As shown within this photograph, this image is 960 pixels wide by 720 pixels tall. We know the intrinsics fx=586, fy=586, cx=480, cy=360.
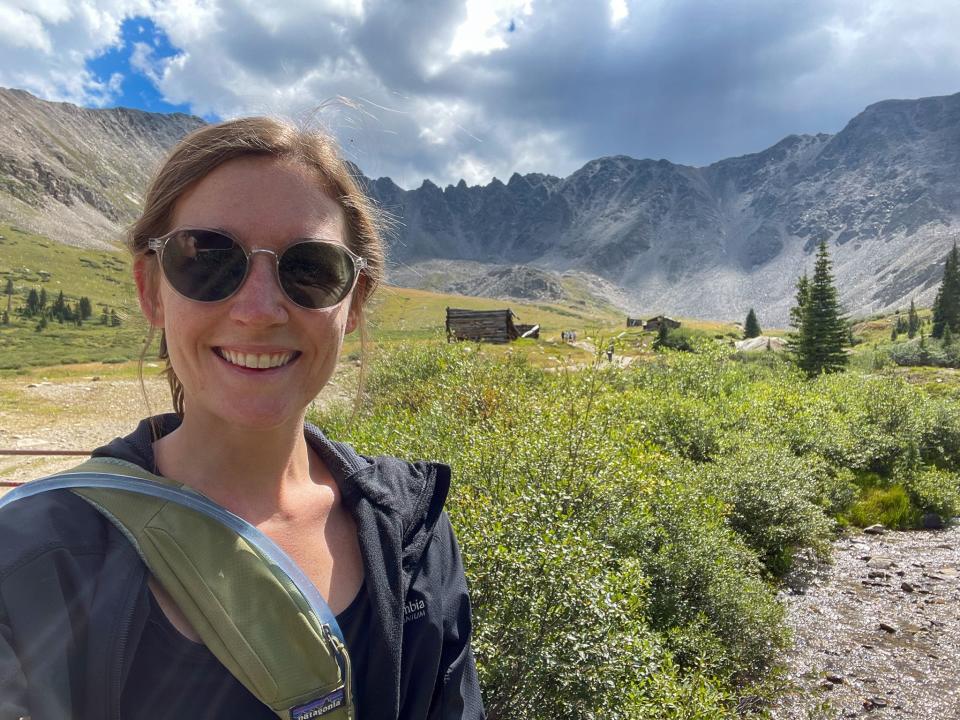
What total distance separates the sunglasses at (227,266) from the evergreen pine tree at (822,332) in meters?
42.4

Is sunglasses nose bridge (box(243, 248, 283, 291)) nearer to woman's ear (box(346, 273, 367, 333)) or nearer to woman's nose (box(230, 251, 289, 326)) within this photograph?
woman's nose (box(230, 251, 289, 326))

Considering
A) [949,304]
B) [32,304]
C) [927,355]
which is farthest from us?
[32,304]

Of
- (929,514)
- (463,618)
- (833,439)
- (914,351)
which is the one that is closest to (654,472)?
(463,618)

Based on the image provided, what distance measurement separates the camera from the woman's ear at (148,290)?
1.89m

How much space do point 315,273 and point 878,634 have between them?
39.3 ft

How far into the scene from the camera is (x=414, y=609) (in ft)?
5.70

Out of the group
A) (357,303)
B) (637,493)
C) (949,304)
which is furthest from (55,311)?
(949,304)

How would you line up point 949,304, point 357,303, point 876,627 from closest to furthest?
point 357,303, point 876,627, point 949,304

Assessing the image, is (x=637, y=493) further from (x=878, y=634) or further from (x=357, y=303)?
(x=357, y=303)

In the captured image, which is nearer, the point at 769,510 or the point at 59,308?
the point at 769,510

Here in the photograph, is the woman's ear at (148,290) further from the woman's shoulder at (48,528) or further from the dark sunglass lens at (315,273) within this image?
the woman's shoulder at (48,528)

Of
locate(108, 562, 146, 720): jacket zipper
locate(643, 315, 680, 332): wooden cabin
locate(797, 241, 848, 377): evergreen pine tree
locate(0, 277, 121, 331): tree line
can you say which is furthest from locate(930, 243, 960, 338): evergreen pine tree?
locate(0, 277, 121, 331): tree line

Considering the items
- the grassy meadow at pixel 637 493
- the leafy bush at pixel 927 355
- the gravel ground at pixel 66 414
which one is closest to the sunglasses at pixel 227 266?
the grassy meadow at pixel 637 493

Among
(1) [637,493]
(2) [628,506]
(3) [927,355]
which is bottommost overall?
(3) [927,355]
